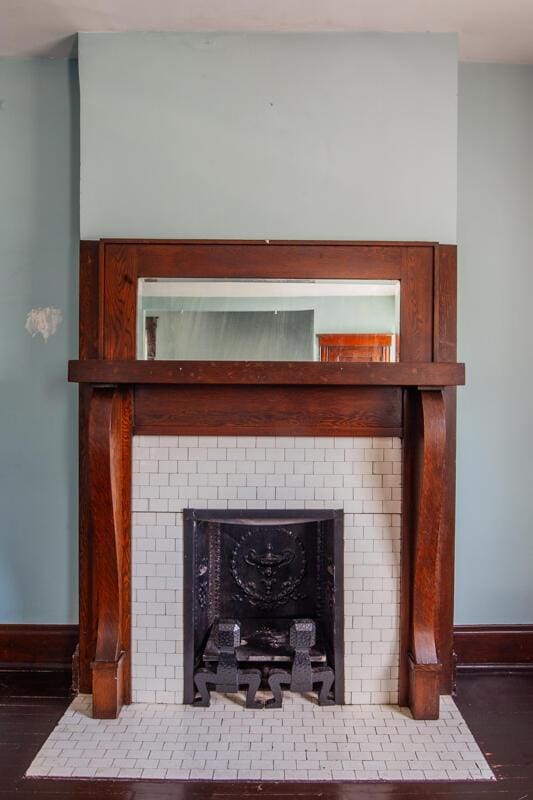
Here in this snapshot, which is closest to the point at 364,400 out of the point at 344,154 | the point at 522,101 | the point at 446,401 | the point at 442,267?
the point at 446,401

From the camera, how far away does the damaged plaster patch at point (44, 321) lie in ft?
9.00

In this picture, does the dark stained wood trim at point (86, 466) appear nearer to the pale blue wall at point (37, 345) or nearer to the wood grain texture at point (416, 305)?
the pale blue wall at point (37, 345)

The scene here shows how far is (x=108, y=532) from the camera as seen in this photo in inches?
93.7

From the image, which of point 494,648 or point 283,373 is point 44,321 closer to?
point 283,373

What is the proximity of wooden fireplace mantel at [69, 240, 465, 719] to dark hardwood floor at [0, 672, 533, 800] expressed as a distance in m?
0.17

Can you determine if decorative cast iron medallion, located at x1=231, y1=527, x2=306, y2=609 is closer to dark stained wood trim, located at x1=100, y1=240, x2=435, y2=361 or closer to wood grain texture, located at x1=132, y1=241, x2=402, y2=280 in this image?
dark stained wood trim, located at x1=100, y1=240, x2=435, y2=361

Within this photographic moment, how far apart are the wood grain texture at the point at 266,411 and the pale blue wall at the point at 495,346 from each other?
1.82ft

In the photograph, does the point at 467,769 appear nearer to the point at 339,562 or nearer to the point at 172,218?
the point at 339,562

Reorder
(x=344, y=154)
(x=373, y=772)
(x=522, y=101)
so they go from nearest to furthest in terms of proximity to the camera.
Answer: (x=373, y=772) → (x=344, y=154) → (x=522, y=101)

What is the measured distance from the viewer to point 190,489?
2510mm

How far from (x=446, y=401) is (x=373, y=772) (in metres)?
1.36

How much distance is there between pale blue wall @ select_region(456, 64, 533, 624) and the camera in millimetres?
2783

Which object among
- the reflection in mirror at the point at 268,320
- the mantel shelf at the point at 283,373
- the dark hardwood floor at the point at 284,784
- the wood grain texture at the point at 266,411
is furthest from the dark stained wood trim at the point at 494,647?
the reflection in mirror at the point at 268,320

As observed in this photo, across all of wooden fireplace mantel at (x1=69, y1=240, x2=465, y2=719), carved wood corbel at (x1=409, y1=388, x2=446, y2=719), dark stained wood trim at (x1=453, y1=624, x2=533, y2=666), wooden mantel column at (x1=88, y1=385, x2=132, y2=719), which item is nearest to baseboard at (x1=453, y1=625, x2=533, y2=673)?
dark stained wood trim at (x1=453, y1=624, x2=533, y2=666)
